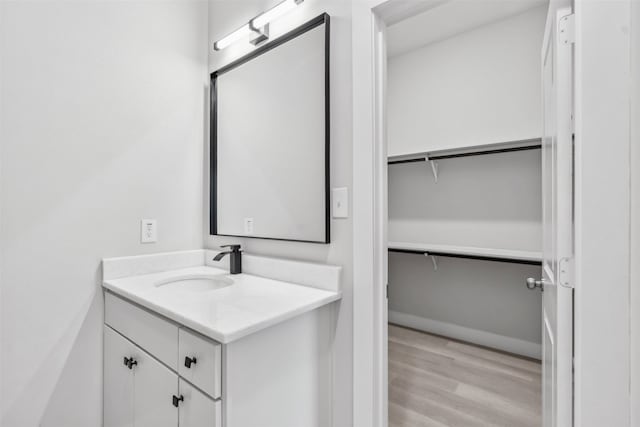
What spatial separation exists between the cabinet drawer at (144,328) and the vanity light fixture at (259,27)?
4.28 ft

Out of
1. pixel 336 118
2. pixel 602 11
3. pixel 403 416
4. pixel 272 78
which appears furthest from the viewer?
pixel 403 416

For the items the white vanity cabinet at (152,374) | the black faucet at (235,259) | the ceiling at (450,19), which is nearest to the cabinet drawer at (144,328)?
the white vanity cabinet at (152,374)

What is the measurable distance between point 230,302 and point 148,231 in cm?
78

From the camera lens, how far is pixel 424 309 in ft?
9.25

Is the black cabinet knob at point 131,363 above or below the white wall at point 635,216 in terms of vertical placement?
below

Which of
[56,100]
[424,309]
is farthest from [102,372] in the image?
[424,309]

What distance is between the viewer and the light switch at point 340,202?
1.20 metres

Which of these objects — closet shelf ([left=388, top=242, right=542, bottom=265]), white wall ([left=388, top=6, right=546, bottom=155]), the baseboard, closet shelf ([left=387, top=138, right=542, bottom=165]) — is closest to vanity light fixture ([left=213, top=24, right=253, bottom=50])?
closet shelf ([left=387, top=138, right=542, bottom=165])

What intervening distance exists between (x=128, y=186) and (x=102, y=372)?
86 centimetres

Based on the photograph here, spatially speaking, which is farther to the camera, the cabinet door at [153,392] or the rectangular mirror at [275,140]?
the rectangular mirror at [275,140]

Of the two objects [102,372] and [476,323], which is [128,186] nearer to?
[102,372]

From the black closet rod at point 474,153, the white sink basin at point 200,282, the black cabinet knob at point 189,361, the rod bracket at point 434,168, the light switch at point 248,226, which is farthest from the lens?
the rod bracket at point 434,168

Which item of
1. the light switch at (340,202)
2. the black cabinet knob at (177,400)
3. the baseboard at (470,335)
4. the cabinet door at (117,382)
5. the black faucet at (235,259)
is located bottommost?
the baseboard at (470,335)

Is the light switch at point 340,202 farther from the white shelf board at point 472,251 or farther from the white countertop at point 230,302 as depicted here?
the white shelf board at point 472,251
